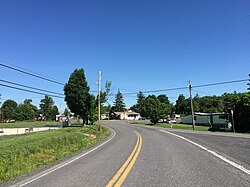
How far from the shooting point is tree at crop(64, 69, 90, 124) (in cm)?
4969

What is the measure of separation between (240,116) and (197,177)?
32.3 meters

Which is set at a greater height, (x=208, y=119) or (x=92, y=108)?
(x=92, y=108)

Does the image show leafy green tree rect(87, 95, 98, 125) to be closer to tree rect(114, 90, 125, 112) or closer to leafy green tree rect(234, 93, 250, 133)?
leafy green tree rect(234, 93, 250, 133)

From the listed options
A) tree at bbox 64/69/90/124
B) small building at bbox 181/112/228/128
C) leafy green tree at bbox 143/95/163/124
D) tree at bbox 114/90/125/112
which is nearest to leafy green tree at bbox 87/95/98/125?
tree at bbox 64/69/90/124

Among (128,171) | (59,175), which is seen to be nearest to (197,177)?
(128,171)

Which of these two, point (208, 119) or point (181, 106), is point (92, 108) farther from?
point (181, 106)

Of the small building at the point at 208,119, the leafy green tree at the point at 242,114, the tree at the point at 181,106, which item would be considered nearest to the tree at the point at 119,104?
the tree at the point at 181,106

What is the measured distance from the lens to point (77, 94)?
4975 cm

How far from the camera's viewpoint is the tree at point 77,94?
49688mm

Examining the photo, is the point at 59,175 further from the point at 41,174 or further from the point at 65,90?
the point at 65,90

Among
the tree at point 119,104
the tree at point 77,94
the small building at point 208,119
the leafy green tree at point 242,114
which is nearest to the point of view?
the leafy green tree at point 242,114

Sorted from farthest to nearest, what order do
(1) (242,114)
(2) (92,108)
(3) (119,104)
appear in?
1. (3) (119,104)
2. (2) (92,108)
3. (1) (242,114)

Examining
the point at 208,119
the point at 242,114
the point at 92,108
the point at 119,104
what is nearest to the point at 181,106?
the point at 119,104

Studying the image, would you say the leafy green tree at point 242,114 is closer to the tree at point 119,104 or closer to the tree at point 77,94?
the tree at point 77,94
